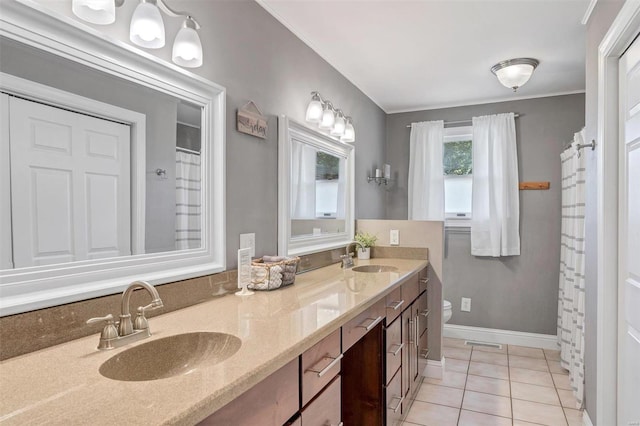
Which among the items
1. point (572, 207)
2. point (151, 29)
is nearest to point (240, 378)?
point (151, 29)

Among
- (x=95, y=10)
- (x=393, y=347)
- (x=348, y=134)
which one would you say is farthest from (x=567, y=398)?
(x=95, y=10)

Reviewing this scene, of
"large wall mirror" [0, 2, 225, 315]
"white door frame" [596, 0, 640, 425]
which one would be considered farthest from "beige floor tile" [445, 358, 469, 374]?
"large wall mirror" [0, 2, 225, 315]

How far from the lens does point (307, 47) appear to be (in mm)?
2455

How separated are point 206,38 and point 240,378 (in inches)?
55.0

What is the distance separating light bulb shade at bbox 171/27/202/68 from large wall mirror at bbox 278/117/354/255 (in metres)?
0.78

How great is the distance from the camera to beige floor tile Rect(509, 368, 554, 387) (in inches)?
110

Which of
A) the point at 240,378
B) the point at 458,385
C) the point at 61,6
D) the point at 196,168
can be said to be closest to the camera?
the point at 240,378

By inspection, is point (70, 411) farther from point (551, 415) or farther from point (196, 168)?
point (551, 415)

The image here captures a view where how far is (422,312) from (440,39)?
72.7 inches

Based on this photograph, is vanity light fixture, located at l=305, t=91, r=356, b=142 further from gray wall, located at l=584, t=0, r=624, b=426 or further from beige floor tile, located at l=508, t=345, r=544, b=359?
beige floor tile, located at l=508, t=345, r=544, b=359

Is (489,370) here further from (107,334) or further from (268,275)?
(107,334)

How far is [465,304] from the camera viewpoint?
3.80 m

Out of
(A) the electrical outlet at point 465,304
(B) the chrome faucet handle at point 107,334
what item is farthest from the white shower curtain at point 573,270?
(B) the chrome faucet handle at point 107,334

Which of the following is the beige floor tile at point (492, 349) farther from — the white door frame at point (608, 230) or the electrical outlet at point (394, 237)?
the white door frame at point (608, 230)
